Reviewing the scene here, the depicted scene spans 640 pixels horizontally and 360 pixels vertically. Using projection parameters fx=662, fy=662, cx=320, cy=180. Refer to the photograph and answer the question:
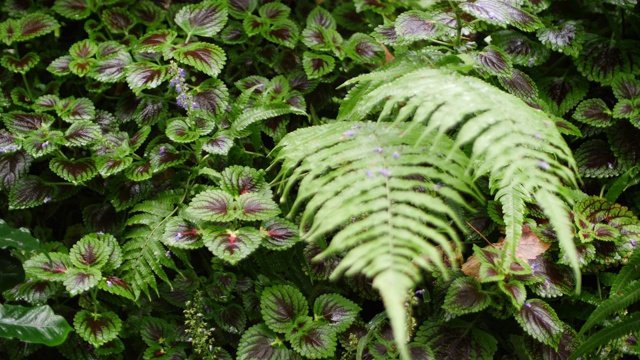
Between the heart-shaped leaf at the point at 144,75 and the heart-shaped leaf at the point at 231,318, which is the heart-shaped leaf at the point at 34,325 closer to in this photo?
the heart-shaped leaf at the point at 231,318

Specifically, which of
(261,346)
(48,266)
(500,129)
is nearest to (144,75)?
(48,266)

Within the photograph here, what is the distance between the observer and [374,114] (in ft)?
5.83

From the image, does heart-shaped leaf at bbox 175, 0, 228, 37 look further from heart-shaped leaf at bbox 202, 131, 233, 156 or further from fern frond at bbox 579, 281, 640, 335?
fern frond at bbox 579, 281, 640, 335

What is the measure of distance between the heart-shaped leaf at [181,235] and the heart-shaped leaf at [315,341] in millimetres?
316

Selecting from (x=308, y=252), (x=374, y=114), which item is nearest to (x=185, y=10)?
(x=374, y=114)

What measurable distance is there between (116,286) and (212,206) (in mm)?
289

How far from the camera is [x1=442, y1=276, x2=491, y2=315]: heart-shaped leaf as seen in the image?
1470 millimetres

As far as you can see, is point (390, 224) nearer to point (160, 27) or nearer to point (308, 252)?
point (308, 252)

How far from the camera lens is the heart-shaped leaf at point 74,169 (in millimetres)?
1700

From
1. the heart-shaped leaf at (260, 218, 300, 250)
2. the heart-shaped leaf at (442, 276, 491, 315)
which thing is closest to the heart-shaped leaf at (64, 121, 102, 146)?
the heart-shaped leaf at (260, 218, 300, 250)

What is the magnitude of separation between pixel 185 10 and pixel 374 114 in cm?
64

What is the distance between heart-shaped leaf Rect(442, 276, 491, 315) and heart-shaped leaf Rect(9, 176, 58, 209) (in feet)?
3.56

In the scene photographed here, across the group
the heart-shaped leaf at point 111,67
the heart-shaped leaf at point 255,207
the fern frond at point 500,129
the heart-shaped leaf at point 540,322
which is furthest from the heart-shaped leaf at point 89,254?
the heart-shaped leaf at point 540,322

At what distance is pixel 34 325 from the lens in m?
1.45
